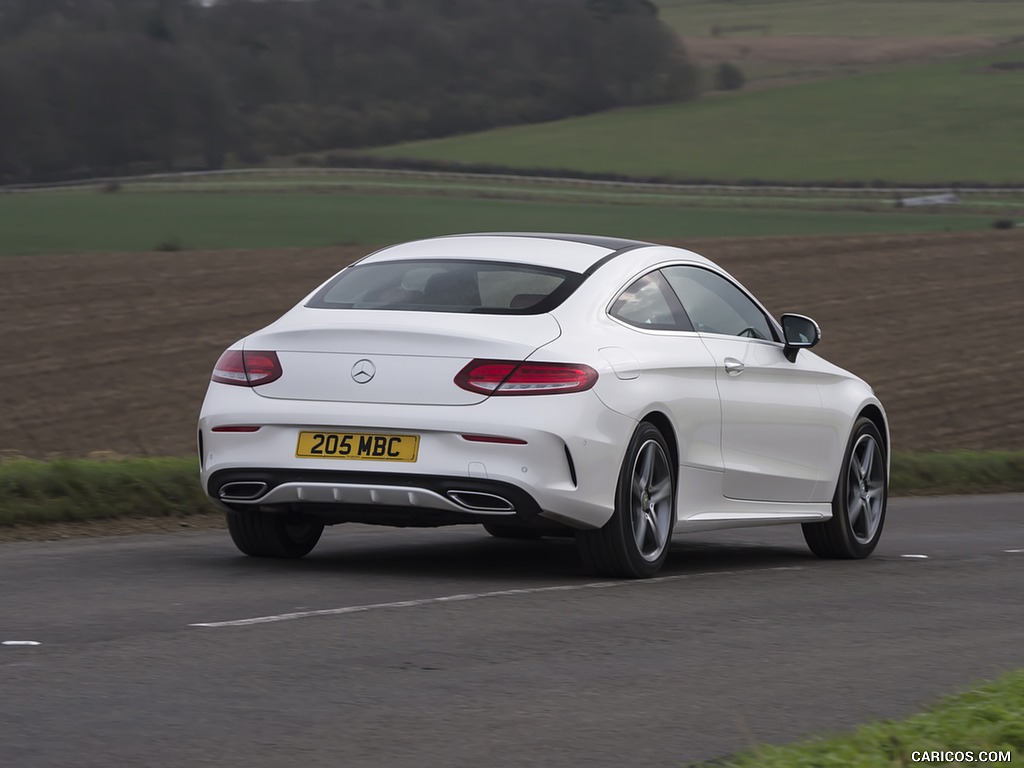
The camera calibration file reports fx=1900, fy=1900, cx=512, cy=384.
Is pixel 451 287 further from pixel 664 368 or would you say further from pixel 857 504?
pixel 857 504

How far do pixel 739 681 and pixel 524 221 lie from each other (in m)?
48.8

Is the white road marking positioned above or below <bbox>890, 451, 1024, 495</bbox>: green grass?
above

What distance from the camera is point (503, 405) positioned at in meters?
8.08

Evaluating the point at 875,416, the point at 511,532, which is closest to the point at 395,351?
the point at 511,532

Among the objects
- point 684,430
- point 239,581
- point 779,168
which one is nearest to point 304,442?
point 239,581

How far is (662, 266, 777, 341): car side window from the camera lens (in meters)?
9.51

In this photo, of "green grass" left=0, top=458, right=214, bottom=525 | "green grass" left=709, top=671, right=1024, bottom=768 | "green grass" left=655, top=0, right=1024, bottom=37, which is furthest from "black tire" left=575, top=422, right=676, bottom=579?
"green grass" left=655, top=0, right=1024, bottom=37

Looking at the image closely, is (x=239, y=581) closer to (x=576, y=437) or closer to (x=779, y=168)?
(x=576, y=437)

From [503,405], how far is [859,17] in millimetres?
117828

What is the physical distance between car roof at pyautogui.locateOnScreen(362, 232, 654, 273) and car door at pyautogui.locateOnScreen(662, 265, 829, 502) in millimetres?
402

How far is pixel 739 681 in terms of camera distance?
615 cm

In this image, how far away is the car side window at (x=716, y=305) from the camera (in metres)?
9.51

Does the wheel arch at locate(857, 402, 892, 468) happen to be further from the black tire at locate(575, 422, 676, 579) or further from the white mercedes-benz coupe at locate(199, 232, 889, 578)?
the black tire at locate(575, 422, 676, 579)

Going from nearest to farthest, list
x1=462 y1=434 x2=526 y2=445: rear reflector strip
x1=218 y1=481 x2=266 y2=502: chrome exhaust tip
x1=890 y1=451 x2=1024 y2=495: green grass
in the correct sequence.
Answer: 1. x1=462 y1=434 x2=526 y2=445: rear reflector strip
2. x1=218 y1=481 x2=266 y2=502: chrome exhaust tip
3. x1=890 y1=451 x2=1024 y2=495: green grass
